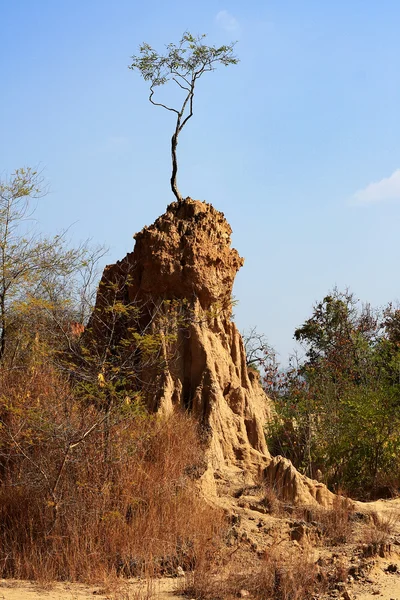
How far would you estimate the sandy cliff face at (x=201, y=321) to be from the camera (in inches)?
367

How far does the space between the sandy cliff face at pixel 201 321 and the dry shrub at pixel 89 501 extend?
1.48 metres

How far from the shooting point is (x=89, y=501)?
22.8 feet

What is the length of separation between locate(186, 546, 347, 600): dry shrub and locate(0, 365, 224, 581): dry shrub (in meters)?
0.48

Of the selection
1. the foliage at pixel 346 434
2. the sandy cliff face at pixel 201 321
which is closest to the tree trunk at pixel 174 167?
the sandy cliff face at pixel 201 321

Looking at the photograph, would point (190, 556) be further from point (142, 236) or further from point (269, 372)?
point (269, 372)

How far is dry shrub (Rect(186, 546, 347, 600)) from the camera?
5.99 metres

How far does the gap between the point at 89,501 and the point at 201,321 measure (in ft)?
11.2

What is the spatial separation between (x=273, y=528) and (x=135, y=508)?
1.55 meters

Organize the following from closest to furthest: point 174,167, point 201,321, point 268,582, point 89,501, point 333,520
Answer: point 268,582 → point 89,501 → point 333,520 → point 201,321 → point 174,167

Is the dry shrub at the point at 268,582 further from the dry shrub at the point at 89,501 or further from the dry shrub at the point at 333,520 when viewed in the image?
the dry shrub at the point at 333,520

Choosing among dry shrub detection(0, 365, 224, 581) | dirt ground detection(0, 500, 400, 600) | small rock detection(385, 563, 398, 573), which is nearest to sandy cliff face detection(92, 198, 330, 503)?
dirt ground detection(0, 500, 400, 600)

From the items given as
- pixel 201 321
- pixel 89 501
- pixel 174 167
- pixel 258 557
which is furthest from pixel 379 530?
pixel 174 167

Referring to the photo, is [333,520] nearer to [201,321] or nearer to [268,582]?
[268,582]

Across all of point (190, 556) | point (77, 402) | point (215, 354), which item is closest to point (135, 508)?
point (190, 556)
